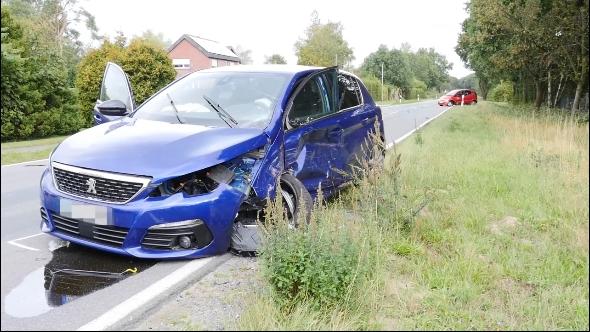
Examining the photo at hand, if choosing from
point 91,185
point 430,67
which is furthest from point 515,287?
point 430,67

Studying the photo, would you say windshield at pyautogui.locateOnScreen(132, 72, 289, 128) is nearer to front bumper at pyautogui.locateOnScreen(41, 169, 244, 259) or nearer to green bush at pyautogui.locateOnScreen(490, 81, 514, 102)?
front bumper at pyautogui.locateOnScreen(41, 169, 244, 259)

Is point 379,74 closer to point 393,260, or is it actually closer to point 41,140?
point 41,140

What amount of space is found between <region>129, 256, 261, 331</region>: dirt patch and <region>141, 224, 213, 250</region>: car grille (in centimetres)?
32

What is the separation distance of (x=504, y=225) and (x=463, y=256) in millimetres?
1289

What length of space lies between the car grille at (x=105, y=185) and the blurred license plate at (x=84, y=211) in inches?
3.0

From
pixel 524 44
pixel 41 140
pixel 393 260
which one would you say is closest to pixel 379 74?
pixel 524 44

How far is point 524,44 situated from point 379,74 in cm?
6786

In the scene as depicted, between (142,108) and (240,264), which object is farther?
(142,108)

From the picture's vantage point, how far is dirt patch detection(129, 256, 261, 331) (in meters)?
2.92

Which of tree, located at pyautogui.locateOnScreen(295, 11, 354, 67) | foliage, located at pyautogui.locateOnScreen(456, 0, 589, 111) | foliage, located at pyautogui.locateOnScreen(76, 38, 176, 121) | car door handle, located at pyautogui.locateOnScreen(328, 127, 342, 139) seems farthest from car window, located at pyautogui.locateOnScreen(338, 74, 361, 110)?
tree, located at pyautogui.locateOnScreen(295, 11, 354, 67)

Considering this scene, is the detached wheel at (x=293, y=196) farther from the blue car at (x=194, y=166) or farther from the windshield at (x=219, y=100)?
the windshield at (x=219, y=100)

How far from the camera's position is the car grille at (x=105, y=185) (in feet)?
12.2

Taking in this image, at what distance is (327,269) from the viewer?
124 inches

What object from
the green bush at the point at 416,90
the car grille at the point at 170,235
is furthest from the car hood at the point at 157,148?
the green bush at the point at 416,90
